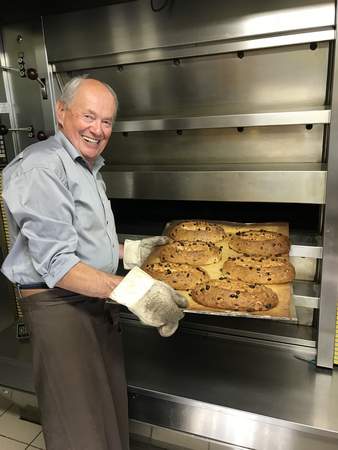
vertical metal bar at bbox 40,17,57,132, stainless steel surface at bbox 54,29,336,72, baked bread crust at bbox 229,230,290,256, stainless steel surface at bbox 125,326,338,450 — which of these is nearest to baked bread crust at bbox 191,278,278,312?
baked bread crust at bbox 229,230,290,256

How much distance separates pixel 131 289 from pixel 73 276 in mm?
190

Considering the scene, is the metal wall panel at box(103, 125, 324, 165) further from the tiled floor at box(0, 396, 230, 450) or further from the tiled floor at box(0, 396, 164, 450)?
the tiled floor at box(0, 396, 164, 450)

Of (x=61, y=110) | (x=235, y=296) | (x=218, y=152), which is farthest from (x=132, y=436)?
(x=61, y=110)

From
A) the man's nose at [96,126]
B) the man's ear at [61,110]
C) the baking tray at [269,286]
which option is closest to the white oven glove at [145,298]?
the baking tray at [269,286]

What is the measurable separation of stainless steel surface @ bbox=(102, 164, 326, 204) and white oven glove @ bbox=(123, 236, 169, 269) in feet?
0.67

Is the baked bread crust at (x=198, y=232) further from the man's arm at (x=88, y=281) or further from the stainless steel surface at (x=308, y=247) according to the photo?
→ the man's arm at (x=88, y=281)

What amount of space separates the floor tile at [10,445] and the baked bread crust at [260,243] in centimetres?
153

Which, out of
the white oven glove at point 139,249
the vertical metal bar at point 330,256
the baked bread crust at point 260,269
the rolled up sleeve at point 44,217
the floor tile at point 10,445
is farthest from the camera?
the floor tile at point 10,445

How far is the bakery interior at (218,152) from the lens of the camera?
1.45 meters

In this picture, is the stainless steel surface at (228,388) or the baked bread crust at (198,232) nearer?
A: the stainless steel surface at (228,388)

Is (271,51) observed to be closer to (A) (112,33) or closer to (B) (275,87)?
(B) (275,87)

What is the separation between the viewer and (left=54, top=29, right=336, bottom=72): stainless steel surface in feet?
4.63

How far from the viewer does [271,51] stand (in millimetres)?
1581

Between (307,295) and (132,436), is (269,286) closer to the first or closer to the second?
(307,295)
